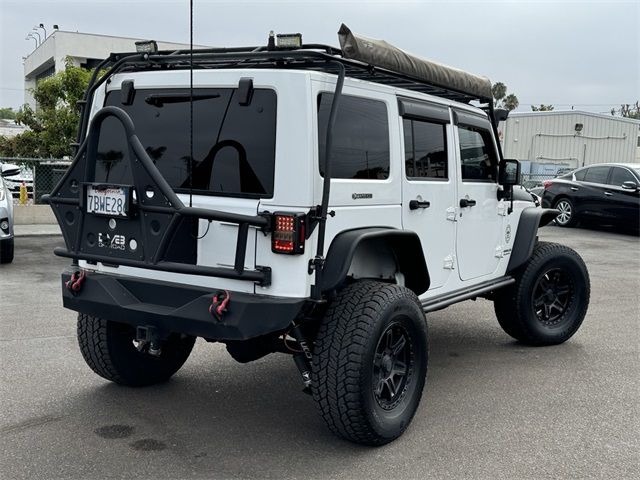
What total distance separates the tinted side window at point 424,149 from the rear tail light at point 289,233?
1.21 metres

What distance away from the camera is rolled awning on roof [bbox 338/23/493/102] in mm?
3697

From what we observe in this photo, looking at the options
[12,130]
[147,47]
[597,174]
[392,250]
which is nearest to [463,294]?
[392,250]

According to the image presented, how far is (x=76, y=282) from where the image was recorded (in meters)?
4.02

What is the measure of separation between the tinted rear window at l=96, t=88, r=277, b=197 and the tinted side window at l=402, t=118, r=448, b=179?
1143 millimetres

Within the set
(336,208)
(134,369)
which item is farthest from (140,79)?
(134,369)

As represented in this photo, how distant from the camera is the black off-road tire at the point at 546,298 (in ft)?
19.1

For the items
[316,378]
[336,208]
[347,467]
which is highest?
[336,208]

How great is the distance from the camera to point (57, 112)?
735 inches

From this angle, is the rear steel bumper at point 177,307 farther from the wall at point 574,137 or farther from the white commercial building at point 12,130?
the white commercial building at point 12,130

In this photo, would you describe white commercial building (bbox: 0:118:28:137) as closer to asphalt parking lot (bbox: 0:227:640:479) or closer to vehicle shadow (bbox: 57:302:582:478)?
asphalt parking lot (bbox: 0:227:640:479)

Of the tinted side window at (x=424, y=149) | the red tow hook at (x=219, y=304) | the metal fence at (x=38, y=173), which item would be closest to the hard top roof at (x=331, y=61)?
the tinted side window at (x=424, y=149)

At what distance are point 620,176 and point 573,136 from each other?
54.3ft

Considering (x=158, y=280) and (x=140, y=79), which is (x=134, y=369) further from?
(x=140, y=79)

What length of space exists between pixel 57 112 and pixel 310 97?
665 inches
